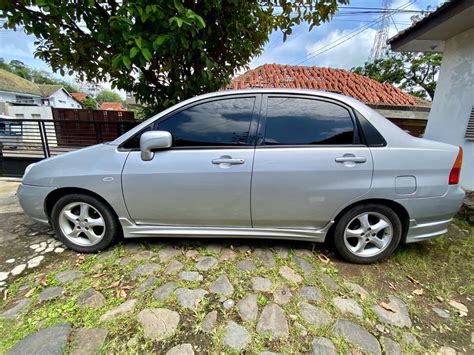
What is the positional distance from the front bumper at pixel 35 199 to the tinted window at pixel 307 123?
7.22ft

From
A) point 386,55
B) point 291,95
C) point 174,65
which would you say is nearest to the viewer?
point 291,95

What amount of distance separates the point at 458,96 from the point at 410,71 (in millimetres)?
20835

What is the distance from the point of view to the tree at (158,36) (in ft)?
7.86

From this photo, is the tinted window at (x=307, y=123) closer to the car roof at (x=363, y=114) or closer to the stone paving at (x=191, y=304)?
the car roof at (x=363, y=114)

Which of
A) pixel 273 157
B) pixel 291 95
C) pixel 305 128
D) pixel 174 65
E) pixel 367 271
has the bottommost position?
pixel 367 271

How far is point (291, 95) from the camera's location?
2275 mm

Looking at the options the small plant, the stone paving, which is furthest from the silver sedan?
the small plant

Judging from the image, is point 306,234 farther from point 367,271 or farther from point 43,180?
point 43,180

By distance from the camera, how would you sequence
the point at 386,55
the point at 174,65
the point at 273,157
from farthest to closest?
the point at 386,55, the point at 174,65, the point at 273,157

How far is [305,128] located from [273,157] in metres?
0.40

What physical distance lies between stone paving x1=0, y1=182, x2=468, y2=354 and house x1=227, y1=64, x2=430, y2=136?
4.90 meters

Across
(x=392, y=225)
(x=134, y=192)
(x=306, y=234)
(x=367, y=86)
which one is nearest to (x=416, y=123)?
(x=367, y=86)

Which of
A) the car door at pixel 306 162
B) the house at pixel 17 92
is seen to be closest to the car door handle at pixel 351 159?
the car door at pixel 306 162

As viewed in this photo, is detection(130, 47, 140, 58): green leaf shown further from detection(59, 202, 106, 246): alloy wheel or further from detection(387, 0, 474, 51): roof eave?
detection(387, 0, 474, 51): roof eave
